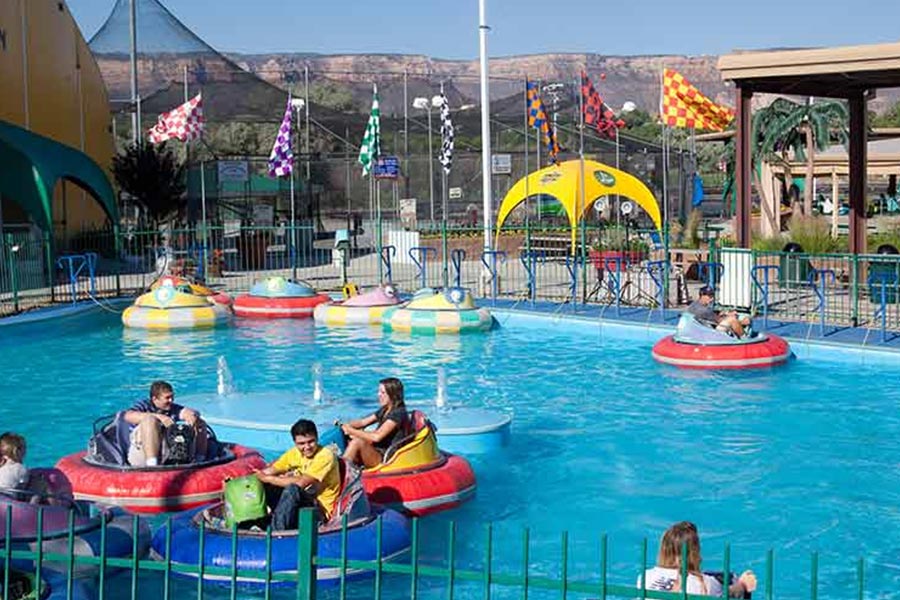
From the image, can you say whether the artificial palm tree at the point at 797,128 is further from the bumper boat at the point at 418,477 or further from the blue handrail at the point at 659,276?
the bumper boat at the point at 418,477

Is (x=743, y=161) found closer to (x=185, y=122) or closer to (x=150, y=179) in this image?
(x=185, y=122)

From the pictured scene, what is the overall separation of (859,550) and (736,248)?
1168 centimetres

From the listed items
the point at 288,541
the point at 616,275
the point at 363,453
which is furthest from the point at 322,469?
the point at 616,275

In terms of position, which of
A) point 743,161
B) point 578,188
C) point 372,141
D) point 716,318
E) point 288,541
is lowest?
point 288,541

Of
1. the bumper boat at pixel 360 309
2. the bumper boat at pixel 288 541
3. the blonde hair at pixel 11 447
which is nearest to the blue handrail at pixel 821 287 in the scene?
the bumper boat at pixel 360 309

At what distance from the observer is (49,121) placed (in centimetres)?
3434

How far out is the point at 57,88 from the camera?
1388 inches

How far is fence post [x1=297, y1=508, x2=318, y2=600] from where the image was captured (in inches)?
200

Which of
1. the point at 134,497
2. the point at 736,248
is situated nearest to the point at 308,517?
the point at 134,497

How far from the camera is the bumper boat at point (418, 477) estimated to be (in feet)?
32.1

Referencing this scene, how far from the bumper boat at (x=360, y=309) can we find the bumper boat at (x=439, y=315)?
16.5 inches

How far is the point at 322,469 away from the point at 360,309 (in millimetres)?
13096

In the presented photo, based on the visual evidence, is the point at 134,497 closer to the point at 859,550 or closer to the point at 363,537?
the point at 363,537

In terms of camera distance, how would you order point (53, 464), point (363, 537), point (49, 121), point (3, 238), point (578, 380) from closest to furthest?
point (363, 537) < point (53, 464) < point (578, 380) < point (3, 238) < point (49, 121)
